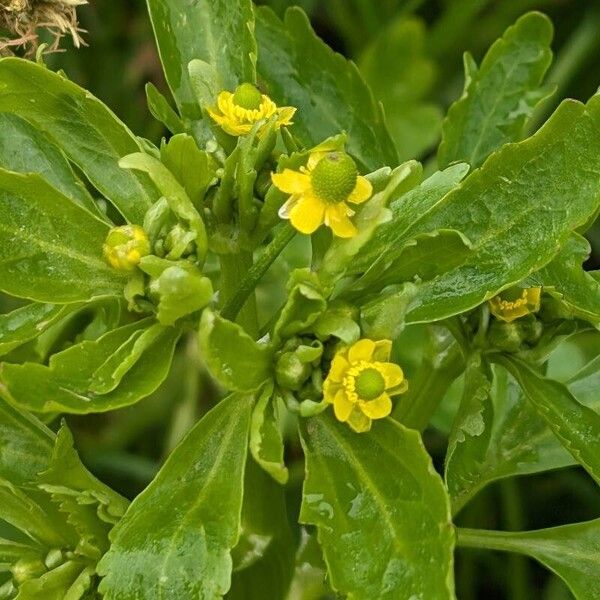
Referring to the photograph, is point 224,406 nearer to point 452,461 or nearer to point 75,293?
point 75,293

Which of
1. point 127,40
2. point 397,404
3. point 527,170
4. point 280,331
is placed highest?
point 527,170

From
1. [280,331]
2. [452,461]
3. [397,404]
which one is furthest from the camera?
[397,404]

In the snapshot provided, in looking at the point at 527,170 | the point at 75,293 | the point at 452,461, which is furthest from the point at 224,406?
the point at 527,170

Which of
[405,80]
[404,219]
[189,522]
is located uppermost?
[404,219]

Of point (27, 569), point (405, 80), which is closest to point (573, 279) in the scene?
point (27, 569)

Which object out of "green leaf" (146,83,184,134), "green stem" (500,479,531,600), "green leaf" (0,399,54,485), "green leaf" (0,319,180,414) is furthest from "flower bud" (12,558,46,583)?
"green stem" (500,479,531,600)

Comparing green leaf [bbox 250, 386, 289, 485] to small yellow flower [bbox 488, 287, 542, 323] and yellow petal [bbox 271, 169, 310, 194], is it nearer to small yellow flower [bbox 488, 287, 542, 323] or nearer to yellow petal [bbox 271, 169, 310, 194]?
yellow petal [bbox 271, 169, 310, 194]

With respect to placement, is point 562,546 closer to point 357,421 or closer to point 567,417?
point 567,417

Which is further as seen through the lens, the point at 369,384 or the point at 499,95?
the point at 499,95
